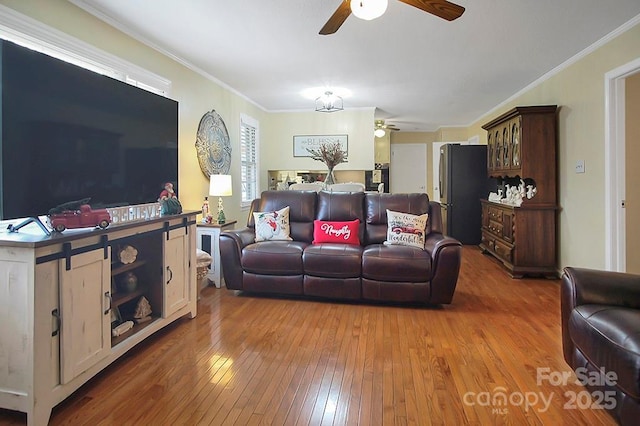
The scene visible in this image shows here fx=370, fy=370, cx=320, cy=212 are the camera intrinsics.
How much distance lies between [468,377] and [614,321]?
794 millimetres

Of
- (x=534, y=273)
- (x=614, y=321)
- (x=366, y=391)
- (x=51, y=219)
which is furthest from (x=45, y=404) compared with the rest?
(x=534, y=273)

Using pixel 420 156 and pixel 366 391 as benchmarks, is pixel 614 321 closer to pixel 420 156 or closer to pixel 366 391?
pixel 366 391

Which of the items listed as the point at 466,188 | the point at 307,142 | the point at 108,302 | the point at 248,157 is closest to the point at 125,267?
the point at 108,302

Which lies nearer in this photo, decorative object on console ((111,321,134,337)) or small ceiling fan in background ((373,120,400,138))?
decorative object on console ((111,321,134,337))

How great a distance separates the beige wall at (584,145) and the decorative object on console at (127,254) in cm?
416

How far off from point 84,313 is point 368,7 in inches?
88.4

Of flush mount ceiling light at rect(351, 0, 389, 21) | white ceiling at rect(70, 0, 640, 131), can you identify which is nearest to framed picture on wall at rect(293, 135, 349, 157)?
white ceiling at rect(70, 0, 640, 131)

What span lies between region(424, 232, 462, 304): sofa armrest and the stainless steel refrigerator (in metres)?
3.33

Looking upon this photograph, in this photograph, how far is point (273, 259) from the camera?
3498 mm

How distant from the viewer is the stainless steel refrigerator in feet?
20.5

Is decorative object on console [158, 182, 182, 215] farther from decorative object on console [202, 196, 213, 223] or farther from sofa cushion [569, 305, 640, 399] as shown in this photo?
sofa cushion [569, 305, 640, 399]

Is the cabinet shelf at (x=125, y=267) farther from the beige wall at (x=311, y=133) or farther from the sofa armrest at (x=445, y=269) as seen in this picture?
the beige wall at (x=311, y=133)

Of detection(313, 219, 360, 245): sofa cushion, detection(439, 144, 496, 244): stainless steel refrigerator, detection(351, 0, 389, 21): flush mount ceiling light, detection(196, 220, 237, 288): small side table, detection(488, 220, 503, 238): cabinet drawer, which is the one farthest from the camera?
detection(439, 144, 496, 244): stainless steel refrigerator

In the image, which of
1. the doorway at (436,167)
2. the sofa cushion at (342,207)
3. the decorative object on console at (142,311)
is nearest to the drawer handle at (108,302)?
the decorative object on console at (142,311)
